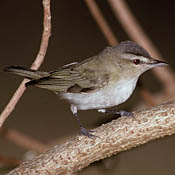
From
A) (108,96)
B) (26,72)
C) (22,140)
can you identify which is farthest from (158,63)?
(22,140)

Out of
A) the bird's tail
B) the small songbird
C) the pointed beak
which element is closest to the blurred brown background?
the small songbird

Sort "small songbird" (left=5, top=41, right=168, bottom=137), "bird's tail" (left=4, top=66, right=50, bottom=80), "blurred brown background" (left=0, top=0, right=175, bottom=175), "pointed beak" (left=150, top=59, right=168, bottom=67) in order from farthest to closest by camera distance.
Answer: "blurred brown background" (left=0, top=0, right=175, bottom=175)
"bird's tail" (left=4, top=66, right=50, bottom=80)
"small songbird" (left=5, top=41, right=168, bottom=137)
"pointed beak" (left=150, top=59, right=168, bottom=67)

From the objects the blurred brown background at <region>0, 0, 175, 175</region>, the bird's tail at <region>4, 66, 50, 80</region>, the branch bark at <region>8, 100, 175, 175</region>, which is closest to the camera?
the branch bark at <region>8, 100, 175, 175</region>

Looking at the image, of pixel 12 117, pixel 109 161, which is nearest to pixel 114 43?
pixel 109 161

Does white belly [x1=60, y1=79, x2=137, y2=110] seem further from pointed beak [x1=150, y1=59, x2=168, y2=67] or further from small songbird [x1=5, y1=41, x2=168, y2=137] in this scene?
pointed beak [x1=150, y1=59, x2=168, y2=67]

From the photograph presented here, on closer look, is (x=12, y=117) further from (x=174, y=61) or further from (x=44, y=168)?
(x=44, y=168)

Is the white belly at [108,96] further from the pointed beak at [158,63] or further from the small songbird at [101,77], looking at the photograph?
the pointed beak at [158,63]
